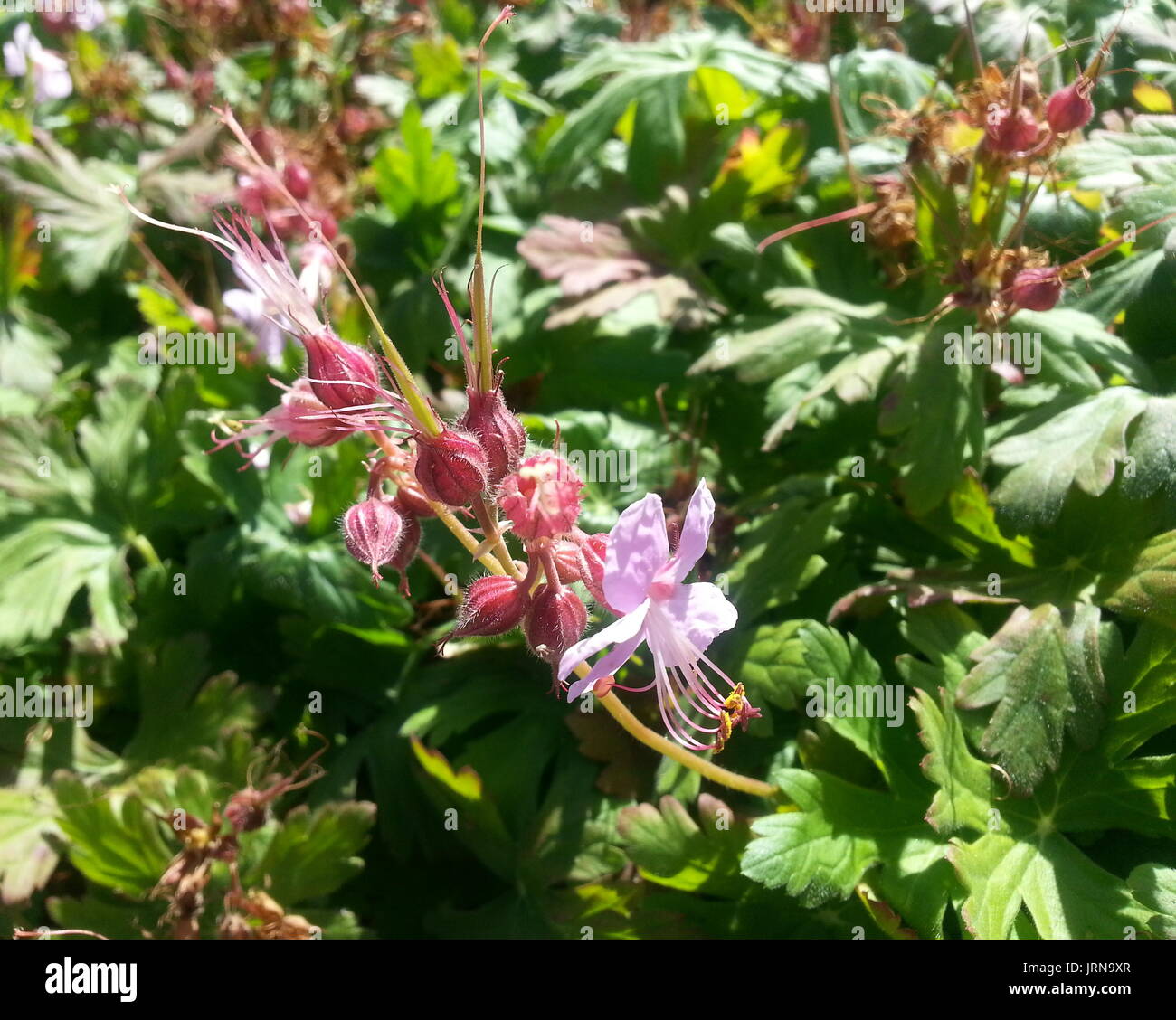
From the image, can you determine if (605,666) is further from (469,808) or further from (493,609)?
(469,808)

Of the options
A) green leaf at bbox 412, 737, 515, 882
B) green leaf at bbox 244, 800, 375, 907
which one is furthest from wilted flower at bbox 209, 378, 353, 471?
green leaf at bbox 244, 800, 375, 907

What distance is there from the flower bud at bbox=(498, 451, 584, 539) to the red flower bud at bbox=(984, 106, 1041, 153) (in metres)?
1.01

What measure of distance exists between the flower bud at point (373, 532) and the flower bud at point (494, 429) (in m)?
0.17

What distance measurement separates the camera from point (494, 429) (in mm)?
1090

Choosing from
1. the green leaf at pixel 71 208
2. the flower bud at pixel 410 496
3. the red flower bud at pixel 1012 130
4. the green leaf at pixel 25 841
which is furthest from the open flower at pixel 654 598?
the green leaf at pixel 71 208

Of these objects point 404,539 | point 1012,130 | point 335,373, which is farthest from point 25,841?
point 1012,130

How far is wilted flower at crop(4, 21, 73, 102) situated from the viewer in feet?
9.57

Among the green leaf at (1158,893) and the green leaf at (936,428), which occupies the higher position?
the green leaf at (936,428)

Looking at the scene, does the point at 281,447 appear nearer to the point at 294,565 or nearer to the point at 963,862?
the point at 294,565

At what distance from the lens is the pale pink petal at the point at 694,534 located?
41.6 inches

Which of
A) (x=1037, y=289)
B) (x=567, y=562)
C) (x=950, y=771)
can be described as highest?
(x=1037, y=289)

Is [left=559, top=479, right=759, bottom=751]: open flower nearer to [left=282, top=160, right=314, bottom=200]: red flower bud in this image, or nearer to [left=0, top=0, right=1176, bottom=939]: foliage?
[left=0, top=0, right=1176, bottom=939]: foliage

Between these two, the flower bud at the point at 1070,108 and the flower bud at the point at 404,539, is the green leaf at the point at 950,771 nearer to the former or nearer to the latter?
the flower bud at the point at 404,539

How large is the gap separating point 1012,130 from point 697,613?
105cm
